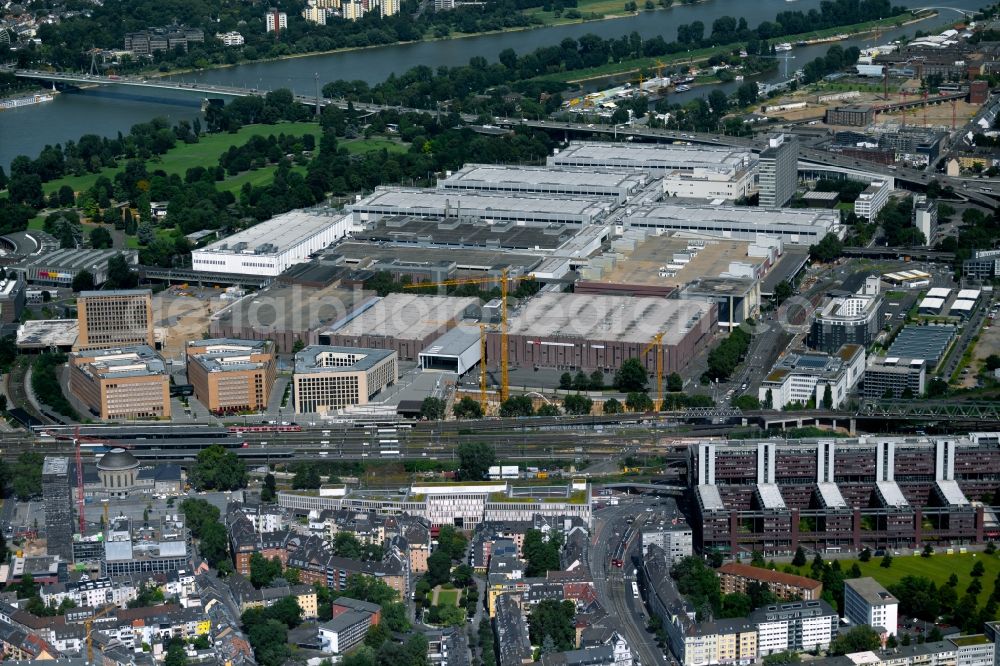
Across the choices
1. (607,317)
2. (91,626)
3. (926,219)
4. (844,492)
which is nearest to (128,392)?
(607,317)

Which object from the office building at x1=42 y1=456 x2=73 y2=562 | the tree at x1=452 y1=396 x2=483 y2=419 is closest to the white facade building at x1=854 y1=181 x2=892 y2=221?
the tree at x1=452 y1=396 x2=483 y2=419

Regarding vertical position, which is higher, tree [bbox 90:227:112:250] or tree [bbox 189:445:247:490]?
tree [bbox 90:227:112:250]

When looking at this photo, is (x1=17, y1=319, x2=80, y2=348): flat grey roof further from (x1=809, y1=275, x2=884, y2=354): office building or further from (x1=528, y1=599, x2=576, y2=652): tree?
(x1=528, y1=599, x2=576, y2=652): tree

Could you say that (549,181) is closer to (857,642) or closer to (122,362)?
(122,362)

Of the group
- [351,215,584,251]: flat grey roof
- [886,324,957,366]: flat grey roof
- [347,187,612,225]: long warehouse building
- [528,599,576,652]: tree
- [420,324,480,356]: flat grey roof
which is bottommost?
[528,599,576,652]: tree

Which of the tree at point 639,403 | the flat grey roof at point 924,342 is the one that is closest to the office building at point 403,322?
the tree at point 639,403

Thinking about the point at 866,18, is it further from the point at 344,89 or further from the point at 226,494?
the point at 226,494

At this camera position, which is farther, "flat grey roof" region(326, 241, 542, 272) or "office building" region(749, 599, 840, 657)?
"flat grey roof" region(326, 241, 542, 272)
